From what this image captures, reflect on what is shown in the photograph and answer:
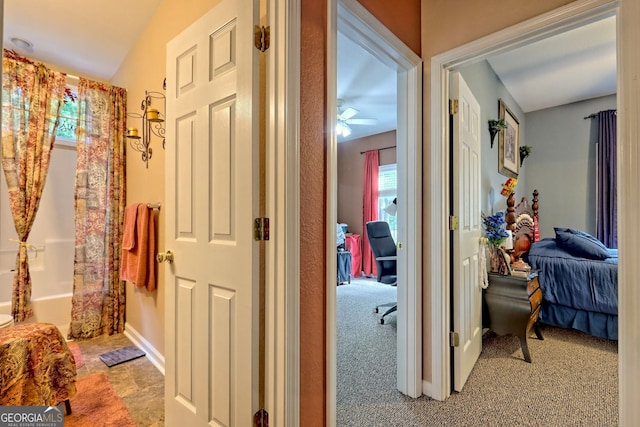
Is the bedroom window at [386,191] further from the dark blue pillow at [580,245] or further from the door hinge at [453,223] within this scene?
the door hinge at [453,223]

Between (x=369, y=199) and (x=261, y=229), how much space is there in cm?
459

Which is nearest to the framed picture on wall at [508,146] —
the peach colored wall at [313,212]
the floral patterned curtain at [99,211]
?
the peach colored wall at [313,212]

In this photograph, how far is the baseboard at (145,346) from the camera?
7.27ft

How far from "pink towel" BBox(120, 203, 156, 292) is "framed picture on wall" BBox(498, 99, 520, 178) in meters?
3.42

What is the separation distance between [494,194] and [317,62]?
2.54m

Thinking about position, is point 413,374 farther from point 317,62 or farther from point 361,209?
point 361,209

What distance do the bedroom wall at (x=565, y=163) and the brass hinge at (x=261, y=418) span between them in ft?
16.7

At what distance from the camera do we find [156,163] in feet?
7.49

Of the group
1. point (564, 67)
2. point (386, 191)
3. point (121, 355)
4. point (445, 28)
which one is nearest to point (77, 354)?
point (121, 355)

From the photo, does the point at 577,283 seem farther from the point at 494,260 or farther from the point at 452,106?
the point at 452,106

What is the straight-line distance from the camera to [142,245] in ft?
7.33

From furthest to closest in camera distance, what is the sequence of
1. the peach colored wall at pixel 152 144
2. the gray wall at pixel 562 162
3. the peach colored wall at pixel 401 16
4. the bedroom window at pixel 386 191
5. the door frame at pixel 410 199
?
1. the bedroom window at pixel 386 191
2. the gray wall at pixel 562 162
3. the peach colored wall at pixel 152 144
4. the door frame at pixel 410 199
5. the peach colored wall at pixel 401 16

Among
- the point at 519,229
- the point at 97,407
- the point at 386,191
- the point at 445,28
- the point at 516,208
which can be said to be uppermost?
the point at 445,28

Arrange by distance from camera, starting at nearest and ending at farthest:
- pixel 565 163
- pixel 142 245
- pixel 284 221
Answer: pixel 284 221 → pixel 142 245 → pixel 565 163
